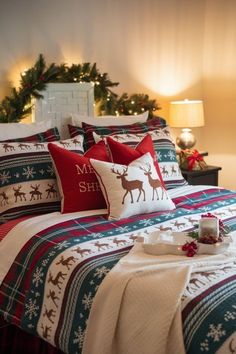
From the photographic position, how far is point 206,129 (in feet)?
14.5

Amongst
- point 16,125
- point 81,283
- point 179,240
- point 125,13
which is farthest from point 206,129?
point 81,283

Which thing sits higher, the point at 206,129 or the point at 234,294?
the point at 206,129

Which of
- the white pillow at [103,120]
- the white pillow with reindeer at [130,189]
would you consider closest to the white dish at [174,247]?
the white pillow with reindeer at [130,189]

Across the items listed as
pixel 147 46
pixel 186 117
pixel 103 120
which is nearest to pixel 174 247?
pixel 103 120

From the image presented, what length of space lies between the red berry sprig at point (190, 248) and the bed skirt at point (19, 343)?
25.4 inches

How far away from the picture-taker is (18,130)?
2613mm

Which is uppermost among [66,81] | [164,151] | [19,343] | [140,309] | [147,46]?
[147,46]

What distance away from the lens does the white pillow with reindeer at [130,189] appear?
223 cm

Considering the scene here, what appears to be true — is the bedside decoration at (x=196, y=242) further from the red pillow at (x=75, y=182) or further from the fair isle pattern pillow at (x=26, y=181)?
the fair isle pattern pillow at (x=26, y=181)

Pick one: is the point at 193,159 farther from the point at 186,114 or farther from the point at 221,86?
the point at 221,86

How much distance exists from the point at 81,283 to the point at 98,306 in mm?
139

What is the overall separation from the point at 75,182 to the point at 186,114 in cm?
168

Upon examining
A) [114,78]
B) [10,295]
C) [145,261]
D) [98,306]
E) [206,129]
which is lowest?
[10,295]

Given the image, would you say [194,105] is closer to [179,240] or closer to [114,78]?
[114,78]
